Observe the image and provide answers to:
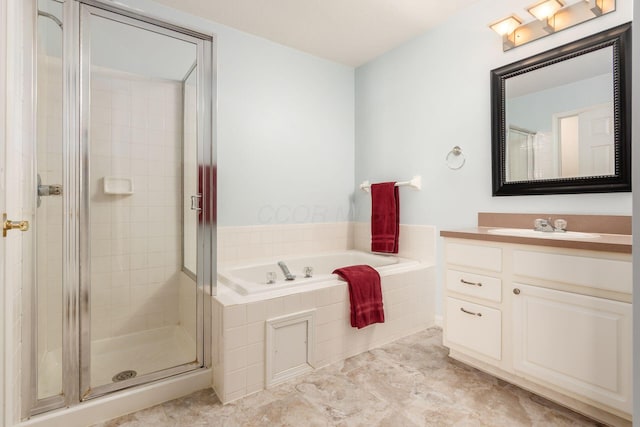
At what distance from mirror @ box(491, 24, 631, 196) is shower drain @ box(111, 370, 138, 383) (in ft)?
8.06

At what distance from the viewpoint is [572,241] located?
4.61 feet

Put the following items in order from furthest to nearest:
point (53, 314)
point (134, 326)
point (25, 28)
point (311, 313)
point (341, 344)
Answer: point (341, 344), point (311, 313), point (134, 326), point (53, 314), point (25, 28)

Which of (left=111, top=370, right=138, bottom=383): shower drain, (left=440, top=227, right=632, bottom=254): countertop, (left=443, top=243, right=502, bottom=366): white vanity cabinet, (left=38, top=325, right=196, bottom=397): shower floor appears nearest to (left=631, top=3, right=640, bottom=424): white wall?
(left=440, top=227, right=632, bottom=254): countertop

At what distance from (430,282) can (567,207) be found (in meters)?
1.08

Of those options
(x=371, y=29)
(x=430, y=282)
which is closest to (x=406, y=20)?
(x=371, y=29)

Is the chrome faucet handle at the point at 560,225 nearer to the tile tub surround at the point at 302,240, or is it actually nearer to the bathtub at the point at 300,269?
the tile tub surround at the point at 302,240

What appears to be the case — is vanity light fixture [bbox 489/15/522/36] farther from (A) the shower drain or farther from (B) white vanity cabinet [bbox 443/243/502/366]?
(A) the shower drain

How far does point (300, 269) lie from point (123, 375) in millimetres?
1519

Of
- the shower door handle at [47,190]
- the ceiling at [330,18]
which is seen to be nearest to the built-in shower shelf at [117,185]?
the shower door handle at [47,190]

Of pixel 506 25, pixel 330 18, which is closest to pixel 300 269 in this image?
pixel 330 18

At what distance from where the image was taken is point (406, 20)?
2.53 m

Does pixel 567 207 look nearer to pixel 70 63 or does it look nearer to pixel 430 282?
pixel 430 282

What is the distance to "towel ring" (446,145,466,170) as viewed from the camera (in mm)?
2443

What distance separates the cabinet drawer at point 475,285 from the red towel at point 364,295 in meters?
0.46
